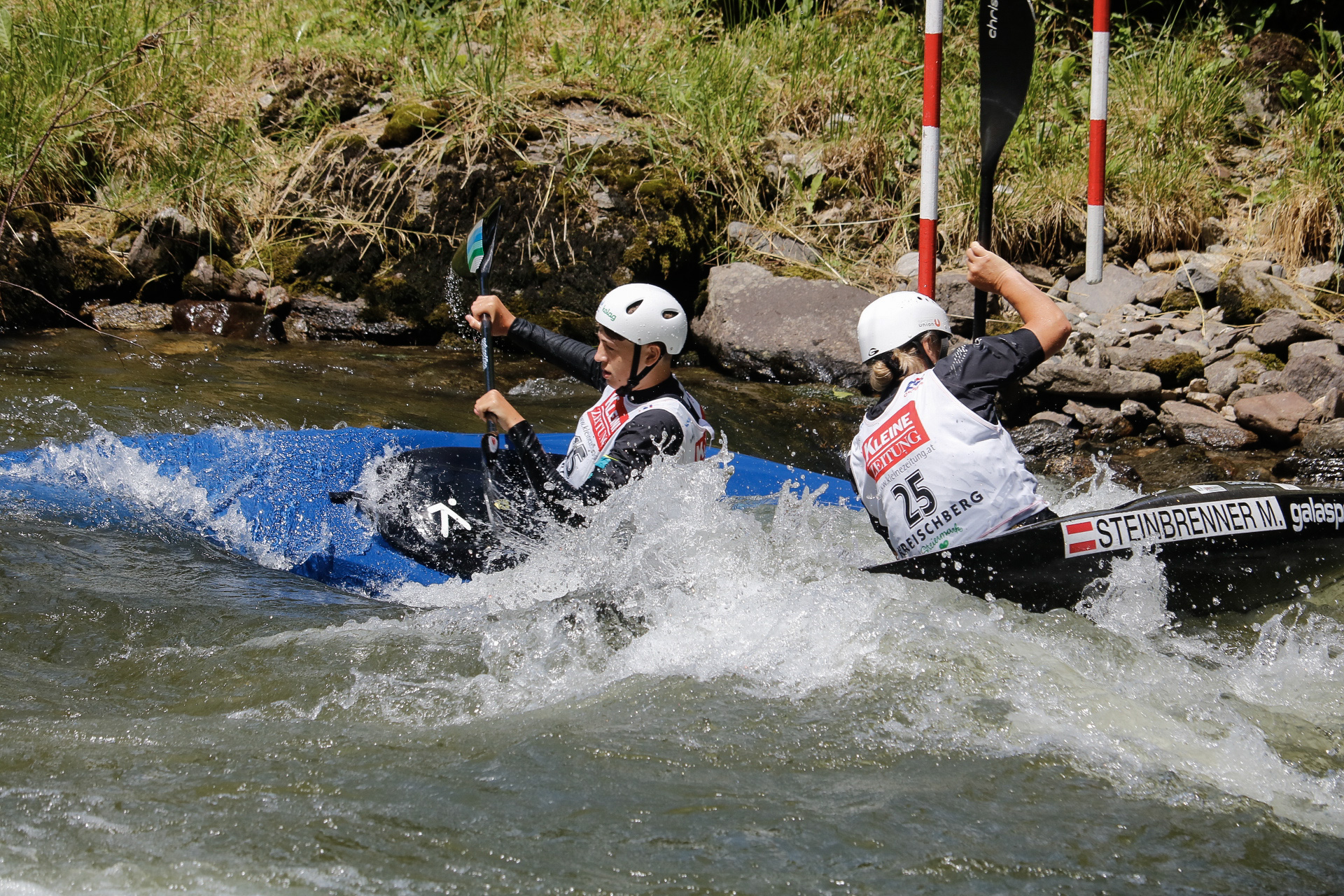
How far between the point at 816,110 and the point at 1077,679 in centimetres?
652

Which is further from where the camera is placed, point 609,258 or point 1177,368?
point 609,258

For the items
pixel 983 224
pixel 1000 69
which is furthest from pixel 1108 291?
pixel 983 224

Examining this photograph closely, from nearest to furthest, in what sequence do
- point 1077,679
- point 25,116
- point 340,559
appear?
point 1077,679 < point 340,559 < point 25,116

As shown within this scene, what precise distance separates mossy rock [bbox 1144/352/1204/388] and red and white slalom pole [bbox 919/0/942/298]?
1.89 m

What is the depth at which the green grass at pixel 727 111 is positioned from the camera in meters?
7.15

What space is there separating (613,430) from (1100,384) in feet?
11.2

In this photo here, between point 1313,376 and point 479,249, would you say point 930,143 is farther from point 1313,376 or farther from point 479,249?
point 1313,376

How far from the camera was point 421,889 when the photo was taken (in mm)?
1743

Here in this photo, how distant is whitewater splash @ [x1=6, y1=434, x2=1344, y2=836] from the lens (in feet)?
7.38

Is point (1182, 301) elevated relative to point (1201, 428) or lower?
elevated

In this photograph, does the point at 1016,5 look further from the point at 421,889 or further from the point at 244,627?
the point at 421,889

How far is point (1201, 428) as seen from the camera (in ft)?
18.0

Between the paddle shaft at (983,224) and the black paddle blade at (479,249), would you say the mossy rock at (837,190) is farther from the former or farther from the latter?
the black paddle blade at (479,249)

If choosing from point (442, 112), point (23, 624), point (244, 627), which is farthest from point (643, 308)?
point (442, 112)
